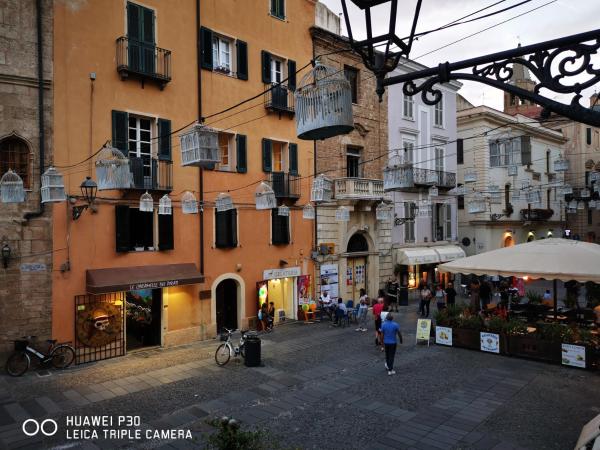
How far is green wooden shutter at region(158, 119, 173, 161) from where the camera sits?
15.9 m

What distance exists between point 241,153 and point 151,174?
4.20 m

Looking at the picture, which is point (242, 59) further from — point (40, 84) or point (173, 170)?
point (40, 84)

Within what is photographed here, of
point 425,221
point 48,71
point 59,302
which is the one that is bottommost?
point 59,302

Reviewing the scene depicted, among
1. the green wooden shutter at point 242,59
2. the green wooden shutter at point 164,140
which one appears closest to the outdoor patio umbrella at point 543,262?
the green wooden shutter at point 164,140

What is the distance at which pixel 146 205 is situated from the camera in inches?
547

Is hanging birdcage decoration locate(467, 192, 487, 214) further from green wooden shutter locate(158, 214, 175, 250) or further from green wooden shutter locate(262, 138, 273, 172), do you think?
green wooden shutter locate(158, 214, 175, 250)

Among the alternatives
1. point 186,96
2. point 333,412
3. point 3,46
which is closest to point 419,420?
point 333,412

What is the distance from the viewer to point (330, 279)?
2245 centimetres

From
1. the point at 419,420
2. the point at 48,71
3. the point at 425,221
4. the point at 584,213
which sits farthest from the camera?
the point at 584,213

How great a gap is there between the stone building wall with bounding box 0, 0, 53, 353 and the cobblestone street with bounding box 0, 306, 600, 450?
1.81 meters

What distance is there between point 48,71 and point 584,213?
50069mm

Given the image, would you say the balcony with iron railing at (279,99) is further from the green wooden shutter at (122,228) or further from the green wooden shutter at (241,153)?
the green wooden shutter at (122,228)

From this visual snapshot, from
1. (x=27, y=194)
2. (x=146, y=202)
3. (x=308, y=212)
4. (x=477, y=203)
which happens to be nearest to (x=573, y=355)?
(x=477, y=203)

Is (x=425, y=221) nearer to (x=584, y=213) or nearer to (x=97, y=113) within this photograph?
(x=97, y=113)
